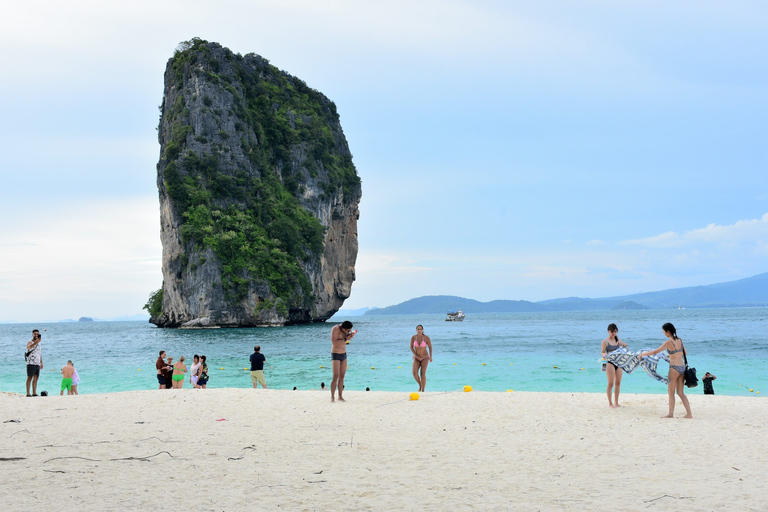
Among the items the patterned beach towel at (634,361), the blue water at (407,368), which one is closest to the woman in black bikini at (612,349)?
the patterned beach towel at (634,361)

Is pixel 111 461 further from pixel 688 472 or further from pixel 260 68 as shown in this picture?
pixel 260 68

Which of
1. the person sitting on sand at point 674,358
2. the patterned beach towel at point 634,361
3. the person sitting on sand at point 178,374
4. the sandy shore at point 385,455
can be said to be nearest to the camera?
the sandy shore at point 385,455

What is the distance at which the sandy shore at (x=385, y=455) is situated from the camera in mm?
5828

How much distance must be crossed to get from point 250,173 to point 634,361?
68.3 m

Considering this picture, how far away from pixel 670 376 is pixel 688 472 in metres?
3.41

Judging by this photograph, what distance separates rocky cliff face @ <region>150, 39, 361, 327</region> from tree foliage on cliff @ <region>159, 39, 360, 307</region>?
0.47ft

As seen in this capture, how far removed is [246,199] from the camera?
7275cm

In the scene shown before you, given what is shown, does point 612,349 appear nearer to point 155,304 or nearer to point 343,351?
point 343,351

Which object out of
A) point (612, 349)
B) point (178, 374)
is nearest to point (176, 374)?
point (178, 374)

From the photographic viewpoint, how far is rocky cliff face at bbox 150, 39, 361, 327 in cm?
6681

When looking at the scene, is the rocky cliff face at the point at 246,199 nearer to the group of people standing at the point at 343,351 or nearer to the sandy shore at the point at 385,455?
the sandy shore at the point at 385,455

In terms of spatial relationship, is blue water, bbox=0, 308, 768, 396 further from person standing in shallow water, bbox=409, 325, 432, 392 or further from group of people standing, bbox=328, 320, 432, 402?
group of people standing, bbox=328, 320, 432, 402

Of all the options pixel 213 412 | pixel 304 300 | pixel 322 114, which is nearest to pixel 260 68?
pixel 322 114

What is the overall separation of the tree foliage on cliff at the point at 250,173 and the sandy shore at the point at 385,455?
56.1 meters
